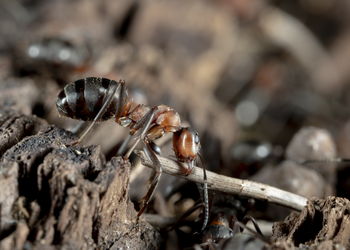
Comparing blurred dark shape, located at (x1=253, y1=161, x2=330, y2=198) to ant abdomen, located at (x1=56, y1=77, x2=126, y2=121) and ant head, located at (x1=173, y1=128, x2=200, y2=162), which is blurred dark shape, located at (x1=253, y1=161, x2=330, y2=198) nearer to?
ant head, located at (x1=173, y1=128, x2=200, y2=162)

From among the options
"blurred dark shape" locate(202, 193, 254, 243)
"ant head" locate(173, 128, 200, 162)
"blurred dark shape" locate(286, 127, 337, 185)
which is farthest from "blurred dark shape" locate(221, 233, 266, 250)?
"blurred dark shape" locate(286, 127, 337, 185)

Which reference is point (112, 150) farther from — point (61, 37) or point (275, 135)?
point (275, 135)

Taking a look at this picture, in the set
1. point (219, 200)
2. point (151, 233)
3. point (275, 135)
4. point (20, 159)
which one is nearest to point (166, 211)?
point (219, 200)

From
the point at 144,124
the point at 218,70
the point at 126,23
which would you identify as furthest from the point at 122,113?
the point at 218,70

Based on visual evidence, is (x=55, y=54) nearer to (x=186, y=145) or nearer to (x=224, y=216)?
(x=186, y=145)

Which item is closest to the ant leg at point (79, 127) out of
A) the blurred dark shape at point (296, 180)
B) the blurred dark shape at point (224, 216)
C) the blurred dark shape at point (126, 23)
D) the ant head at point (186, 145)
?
Answer: the ant head at point (186, 145)

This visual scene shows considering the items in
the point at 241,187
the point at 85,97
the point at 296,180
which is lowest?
the point at 296,180

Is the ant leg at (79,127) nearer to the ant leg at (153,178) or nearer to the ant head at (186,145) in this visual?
the ant leg at (153,178)
